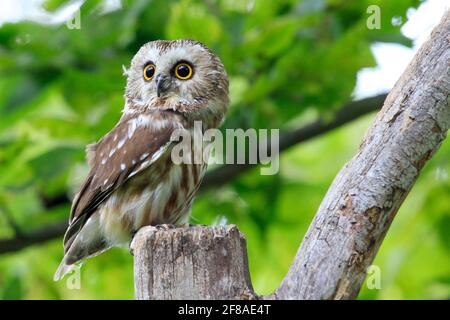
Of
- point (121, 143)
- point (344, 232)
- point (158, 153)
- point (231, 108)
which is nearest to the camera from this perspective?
point (344, 232)

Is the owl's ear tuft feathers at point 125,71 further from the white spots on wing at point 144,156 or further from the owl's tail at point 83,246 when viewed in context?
the owl's tail at point 83,246

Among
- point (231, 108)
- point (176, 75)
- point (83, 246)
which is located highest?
point (231, 108)

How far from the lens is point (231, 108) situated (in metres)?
5.97

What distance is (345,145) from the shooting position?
27.2 ft

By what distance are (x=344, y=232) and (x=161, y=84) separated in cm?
213

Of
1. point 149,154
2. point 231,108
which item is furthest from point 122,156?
point 231,108

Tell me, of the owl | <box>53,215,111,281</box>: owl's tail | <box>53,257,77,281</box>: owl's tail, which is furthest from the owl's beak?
<box>53,257,77,281</box>: owl's tail

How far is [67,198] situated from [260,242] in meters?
1.73

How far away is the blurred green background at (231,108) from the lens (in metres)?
5.65

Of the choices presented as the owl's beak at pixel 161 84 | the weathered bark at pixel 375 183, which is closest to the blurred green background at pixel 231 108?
the owl's beak at pixel 161 84

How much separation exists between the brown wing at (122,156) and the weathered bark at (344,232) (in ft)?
4.27

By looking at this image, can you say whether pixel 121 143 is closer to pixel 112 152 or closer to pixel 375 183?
pixel 112 152

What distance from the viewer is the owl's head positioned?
5.09m
